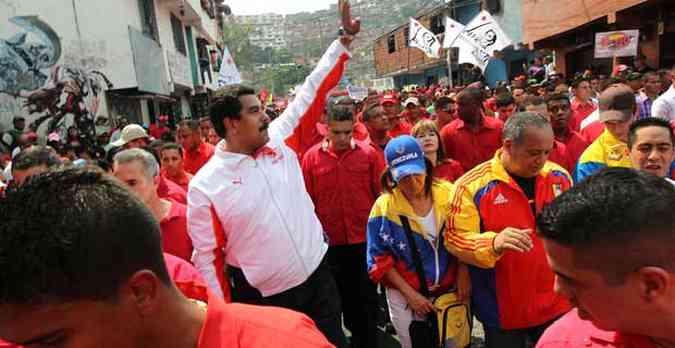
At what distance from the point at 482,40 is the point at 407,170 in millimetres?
9714

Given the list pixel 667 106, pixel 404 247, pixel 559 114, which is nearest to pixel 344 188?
pixel 404 247

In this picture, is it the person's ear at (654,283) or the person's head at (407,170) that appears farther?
the person's head at (407,170)

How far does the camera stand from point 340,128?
14.9 ft

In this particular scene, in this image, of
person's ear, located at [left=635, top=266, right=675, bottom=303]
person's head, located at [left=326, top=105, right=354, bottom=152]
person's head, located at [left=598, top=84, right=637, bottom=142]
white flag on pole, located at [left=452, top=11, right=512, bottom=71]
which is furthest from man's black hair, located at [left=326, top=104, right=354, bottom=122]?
white flag on pole, located at [left=452, top=11, right=512, bottom=71]

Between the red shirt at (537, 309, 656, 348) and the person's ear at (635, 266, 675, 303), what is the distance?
0.45 feet

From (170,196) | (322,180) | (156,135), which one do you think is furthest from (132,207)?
(156,135)

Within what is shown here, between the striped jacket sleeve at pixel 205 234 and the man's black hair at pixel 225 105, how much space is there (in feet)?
1.36

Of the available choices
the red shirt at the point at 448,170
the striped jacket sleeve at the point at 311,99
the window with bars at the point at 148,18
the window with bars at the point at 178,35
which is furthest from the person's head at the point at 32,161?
the window with bars at the point at 178,35

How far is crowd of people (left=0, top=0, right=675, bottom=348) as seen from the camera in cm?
115

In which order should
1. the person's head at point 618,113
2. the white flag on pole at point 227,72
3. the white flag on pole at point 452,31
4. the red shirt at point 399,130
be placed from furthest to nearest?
the white flag on pole at point 227,72 < the white flag on pole at point 452,31 < the red shirt at point 399,130 < the person's head at point 618,113

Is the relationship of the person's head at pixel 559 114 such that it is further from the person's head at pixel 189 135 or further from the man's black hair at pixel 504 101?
the person's head at pixel 189 135

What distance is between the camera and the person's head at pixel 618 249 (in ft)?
4.38

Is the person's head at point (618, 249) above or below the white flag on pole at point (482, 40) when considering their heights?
below

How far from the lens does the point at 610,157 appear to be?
377cm
